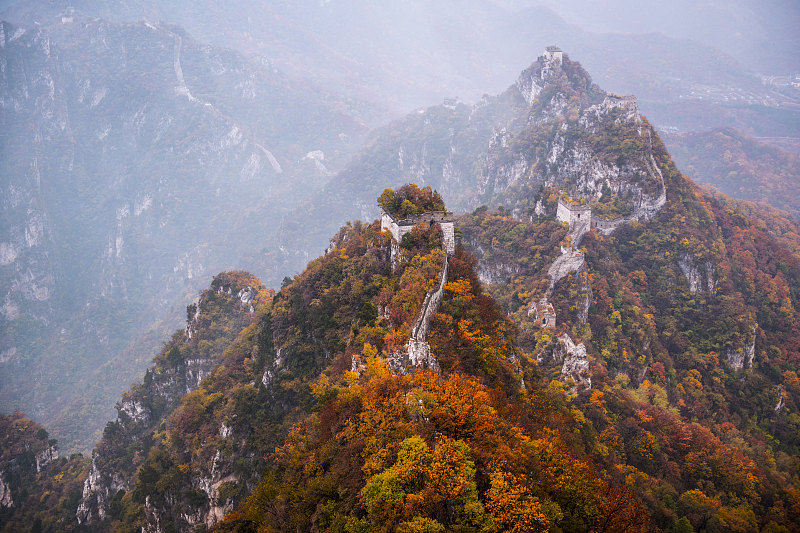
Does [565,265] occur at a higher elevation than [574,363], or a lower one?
higher

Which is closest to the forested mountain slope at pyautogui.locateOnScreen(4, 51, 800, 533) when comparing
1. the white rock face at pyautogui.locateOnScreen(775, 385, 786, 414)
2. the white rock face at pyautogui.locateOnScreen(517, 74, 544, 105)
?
the white rock face at pyautogui.locateOnScreen(775, 385, 786, 414)

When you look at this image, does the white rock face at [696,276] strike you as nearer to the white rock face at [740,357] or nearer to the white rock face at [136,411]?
the white rock face at [740,357]

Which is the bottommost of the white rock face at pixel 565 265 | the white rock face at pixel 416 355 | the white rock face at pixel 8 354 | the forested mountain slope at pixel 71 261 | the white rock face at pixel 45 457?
the white rock face at pixel 8 354

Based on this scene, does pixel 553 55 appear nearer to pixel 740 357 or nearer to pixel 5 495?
pixel 740 357


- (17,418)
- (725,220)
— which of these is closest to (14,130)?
(17,418)

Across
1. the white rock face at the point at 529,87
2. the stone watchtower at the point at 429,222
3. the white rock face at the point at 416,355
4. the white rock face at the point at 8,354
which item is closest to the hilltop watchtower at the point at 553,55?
the white rock face at the point at 529,87

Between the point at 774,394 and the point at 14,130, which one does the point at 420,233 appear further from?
the point at 14,130

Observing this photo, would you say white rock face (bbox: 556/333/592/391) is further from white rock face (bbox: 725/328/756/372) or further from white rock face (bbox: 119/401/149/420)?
white rock face (bbox: 119/401/149/420)

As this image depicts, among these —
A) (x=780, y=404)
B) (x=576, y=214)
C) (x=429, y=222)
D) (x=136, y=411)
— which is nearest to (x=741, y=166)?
(x=576, y=214)
